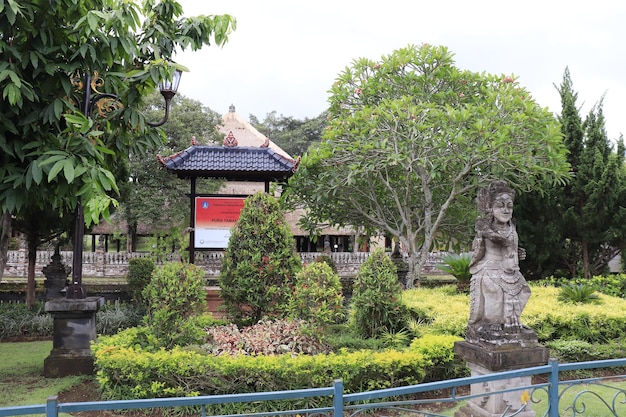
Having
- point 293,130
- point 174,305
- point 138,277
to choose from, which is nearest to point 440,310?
point 174,305

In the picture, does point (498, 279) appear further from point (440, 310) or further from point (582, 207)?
point (582, 207)

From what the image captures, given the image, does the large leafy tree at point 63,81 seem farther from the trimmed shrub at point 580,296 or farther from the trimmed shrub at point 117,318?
the trimmed shrub at point 580,296

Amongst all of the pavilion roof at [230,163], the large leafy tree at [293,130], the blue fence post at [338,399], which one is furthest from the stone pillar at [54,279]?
the large leafy tree at [293,130]

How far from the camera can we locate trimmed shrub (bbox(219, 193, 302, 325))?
7.35m

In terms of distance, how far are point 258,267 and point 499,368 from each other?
400cm

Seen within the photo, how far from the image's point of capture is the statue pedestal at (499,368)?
14.6 feet

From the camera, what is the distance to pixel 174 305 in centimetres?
616

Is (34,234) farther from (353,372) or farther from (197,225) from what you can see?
(353,372)

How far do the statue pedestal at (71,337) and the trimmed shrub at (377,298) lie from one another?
158 inches

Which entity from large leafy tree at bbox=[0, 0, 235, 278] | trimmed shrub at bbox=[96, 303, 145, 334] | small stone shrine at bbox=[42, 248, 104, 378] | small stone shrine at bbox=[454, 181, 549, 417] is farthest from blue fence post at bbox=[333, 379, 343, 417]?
trimmed shrub at bbox=[96, 303, 145, 334]

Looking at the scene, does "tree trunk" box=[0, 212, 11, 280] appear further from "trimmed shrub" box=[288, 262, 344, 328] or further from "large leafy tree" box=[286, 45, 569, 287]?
"large leafy tree" box=[286, 45, 569, 287]

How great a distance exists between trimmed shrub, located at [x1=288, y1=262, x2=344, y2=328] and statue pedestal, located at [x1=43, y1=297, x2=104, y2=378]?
9.57 ft

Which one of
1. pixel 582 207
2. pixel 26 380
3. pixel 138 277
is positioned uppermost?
pixel 582 207

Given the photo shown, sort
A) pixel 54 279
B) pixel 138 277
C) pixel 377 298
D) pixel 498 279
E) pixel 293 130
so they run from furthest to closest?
pixel 293 130 < pixel 54 279 < pixel 138 277 < pixel 377 298 < pixel 498 279
